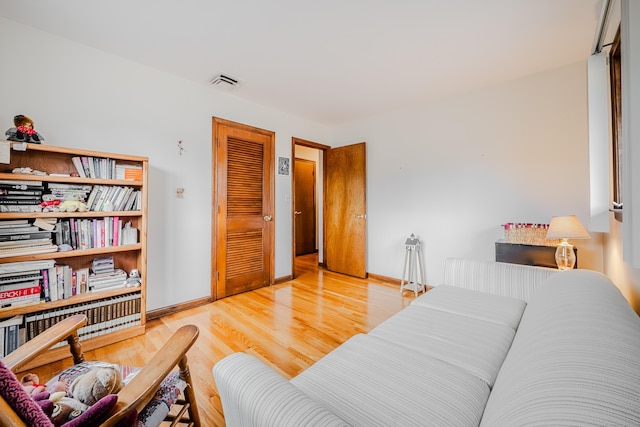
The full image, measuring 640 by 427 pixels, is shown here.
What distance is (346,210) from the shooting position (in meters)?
4.01

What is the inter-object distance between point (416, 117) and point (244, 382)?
3484 mm

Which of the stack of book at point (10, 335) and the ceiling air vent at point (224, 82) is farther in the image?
the ceiling air vent at point (224, 82)

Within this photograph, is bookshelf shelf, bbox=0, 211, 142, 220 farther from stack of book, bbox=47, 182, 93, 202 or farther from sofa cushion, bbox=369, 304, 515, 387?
sofa cushion, bbox=369, 304, 515, 387

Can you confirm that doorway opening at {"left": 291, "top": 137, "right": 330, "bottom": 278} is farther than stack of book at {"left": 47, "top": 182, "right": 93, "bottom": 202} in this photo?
Yes

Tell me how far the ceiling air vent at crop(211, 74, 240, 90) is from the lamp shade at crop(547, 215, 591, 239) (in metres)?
3.17

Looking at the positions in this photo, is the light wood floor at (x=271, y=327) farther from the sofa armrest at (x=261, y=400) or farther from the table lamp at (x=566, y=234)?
the table lamp at (x=566, y=234)

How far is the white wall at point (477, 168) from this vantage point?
2361 mm

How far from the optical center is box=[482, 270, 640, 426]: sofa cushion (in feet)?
1.44

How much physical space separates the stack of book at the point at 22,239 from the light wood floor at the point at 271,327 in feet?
2.64

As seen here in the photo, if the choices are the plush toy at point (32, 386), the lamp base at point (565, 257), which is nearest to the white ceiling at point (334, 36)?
the lamp base at point (565, 257)

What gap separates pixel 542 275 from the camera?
1682 millimetres

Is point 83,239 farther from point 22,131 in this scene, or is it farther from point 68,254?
point 22,131

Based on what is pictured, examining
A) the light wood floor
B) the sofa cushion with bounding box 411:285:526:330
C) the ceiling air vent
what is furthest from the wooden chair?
the ceiling air vent

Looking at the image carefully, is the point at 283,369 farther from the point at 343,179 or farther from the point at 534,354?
the point at 343,179
